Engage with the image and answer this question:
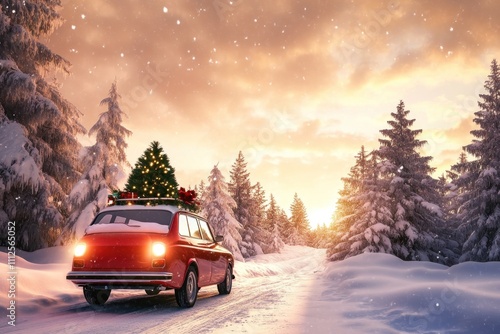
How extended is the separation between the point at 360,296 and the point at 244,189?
135 feet

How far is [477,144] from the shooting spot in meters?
26.4

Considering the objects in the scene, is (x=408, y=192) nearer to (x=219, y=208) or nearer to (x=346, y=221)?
(x=346, y=221)

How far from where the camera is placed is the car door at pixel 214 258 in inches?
383

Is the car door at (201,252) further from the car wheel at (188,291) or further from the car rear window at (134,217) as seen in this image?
the car rear window at (134,217)

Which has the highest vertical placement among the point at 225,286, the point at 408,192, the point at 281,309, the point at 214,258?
the point at 408,192

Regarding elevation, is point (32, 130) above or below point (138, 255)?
above

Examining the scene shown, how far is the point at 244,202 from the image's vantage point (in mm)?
49938

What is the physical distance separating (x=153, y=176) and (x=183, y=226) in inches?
554

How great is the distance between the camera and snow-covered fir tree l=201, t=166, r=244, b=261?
38.4m

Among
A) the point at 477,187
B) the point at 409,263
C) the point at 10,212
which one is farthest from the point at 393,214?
the point at 10,212

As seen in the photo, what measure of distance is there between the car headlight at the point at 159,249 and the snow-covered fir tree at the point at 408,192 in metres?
22.1

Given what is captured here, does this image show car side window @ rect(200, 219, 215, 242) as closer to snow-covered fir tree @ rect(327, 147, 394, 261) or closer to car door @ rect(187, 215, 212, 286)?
car door @ rect(187, 215, 212, 286)

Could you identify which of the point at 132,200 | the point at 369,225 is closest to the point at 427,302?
the point at 132,200

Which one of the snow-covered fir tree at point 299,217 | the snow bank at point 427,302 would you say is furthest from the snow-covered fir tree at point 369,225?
the snow-covered fir tree at point 299,217
